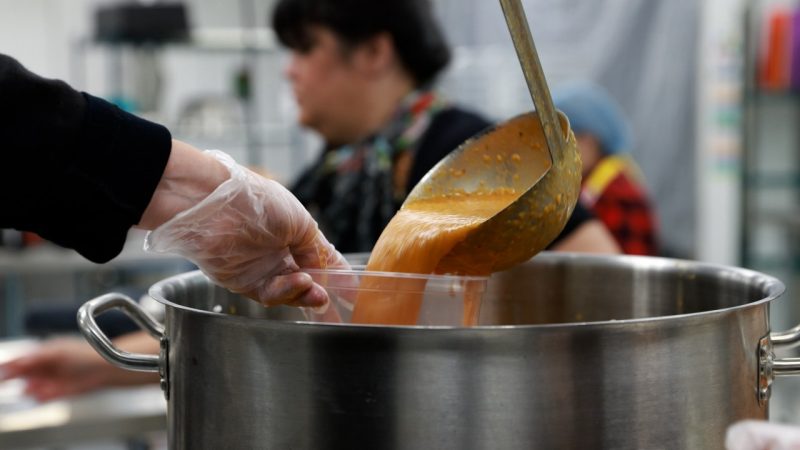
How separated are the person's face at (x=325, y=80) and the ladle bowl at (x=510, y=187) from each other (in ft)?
3.46

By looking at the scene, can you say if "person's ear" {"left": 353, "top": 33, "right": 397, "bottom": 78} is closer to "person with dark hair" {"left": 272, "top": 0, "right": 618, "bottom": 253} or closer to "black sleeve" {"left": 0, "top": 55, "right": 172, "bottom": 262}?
"person with dark hair" {"left": 272, "top": 0, "right": 618, "bottom": 253}

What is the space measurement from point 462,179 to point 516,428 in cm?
37

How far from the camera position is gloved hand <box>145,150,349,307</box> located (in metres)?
0.73

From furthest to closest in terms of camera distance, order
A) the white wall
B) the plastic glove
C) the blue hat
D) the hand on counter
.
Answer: the white wall, the blue hat, the hand on counter, the plastic glove

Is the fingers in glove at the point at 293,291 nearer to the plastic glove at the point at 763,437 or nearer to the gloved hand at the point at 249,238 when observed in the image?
the gloved hand at the point at 249,238

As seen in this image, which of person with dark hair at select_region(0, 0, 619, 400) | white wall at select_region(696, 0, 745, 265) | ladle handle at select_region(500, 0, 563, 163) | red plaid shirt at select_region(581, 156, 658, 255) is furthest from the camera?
white wall at select_region(696, 0, 745, 265)

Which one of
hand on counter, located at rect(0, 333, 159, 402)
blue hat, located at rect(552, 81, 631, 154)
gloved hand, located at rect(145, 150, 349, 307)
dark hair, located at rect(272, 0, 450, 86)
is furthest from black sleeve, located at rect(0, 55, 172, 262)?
blue hat, located at rect(552, 81, 631, 154)

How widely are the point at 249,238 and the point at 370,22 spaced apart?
124cm

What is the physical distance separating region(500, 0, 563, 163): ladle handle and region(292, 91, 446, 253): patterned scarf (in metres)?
1.11

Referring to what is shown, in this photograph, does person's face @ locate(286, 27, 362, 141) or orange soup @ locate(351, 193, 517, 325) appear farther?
person's face @ locate(286, 27, 362, 141)

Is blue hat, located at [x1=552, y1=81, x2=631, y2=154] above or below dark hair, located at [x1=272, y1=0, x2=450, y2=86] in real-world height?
below

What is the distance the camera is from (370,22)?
1.92 m

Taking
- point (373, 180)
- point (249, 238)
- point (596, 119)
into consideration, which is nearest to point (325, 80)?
point (373, 180)

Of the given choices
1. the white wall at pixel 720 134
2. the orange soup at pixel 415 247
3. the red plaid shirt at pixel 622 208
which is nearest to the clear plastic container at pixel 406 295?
the orange soup at pixel 415 247
